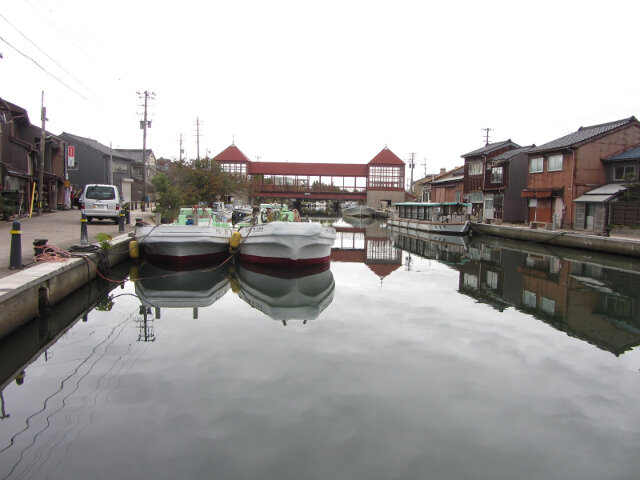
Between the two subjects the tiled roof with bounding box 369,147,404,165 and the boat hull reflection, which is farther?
the tiled roof with bounding box 369,147,404,165

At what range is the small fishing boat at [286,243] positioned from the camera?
1514 cm

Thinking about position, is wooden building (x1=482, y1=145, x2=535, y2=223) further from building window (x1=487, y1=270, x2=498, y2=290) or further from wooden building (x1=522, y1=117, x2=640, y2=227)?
building window (x1=487, y1=270, x2=498, y2=290)

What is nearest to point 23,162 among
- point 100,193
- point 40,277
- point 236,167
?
point 100,193

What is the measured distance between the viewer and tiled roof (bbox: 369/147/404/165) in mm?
65500

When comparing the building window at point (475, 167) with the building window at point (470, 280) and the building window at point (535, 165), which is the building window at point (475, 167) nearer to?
the building window at point (535, 165)

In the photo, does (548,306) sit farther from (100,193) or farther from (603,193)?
(100,193)

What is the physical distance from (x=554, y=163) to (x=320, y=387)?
3020cm

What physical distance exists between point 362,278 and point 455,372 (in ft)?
29.6

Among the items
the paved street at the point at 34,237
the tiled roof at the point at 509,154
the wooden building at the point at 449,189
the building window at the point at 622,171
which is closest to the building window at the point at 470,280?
the paved street at the point at 34,237

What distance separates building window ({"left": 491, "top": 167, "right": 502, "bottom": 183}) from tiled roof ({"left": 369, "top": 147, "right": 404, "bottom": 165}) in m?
27.1

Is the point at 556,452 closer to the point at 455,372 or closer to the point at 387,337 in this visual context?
the point at 455,372

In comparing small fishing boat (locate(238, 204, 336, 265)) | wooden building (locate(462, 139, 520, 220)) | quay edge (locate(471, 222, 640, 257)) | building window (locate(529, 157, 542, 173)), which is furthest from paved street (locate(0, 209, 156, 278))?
wooden building (locate(462, 139, 520, 220))

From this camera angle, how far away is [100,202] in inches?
901

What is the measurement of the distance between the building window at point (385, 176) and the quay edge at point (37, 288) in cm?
5603
